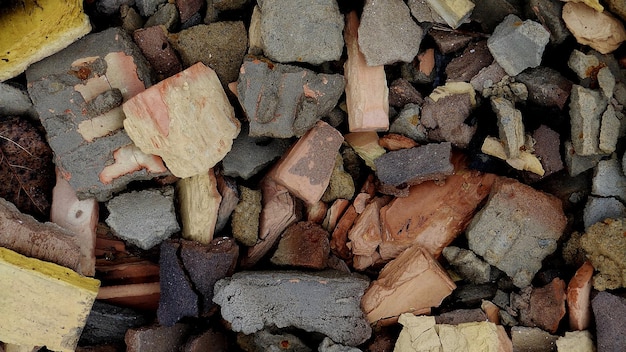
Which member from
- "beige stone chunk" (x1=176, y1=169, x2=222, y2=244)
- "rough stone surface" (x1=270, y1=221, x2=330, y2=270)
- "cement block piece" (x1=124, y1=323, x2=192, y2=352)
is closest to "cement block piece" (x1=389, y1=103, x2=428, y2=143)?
"rough stone surface" (x1=270, y1=221, x2=330, y2=270)

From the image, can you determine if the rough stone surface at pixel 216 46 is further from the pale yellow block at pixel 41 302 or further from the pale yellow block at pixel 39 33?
the pale yellow block at pixel 41 302

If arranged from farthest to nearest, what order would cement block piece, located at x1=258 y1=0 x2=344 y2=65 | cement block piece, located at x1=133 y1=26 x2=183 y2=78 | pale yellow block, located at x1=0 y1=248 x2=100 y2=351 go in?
cement block piece, located at x1=133 y1=26 x2=183 y2=78 → cement block piece, located at x1=258 y1=0 x2=344 y2=65 → pale yellow block, located at x1=0 y1=248 x2=100 y2=351

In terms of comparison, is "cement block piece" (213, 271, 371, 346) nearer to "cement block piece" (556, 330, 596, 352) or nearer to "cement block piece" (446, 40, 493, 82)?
"cement block piece" (556, 330, 596, 352)

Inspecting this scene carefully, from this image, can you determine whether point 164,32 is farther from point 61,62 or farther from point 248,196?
point 248,196

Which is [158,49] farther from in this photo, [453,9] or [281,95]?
[453,9]

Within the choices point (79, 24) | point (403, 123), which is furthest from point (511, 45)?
point (79, 24)

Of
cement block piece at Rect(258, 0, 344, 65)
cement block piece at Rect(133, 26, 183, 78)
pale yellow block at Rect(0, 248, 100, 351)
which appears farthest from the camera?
cement block piece at Rect(133, 26, 183, 78)

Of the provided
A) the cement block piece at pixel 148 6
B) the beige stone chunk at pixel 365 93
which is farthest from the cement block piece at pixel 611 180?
the cement block piece at pixel 148 6
